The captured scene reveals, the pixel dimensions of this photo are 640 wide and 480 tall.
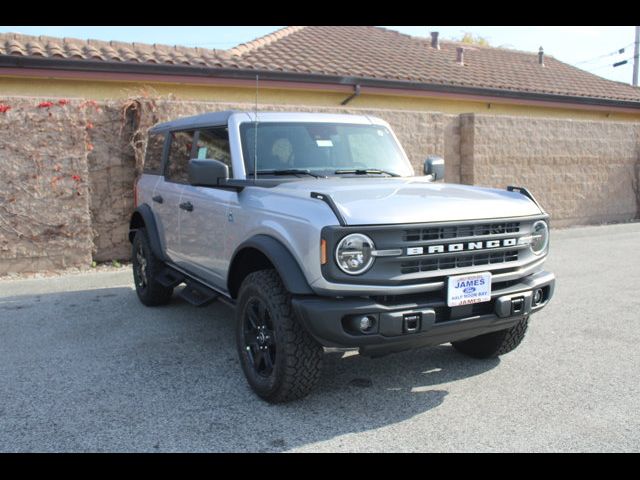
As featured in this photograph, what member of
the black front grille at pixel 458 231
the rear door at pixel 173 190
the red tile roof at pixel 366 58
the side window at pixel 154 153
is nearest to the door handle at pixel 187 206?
the rear door at pixel 173 190

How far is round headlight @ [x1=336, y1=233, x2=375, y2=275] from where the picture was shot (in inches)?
130

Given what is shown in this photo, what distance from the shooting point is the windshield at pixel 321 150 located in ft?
14.9

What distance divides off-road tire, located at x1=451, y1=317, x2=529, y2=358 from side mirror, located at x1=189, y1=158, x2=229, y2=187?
2297mm

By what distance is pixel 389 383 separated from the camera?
414 centimetres

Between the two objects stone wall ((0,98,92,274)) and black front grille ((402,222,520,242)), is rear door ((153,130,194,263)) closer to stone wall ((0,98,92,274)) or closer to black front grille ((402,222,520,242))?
black front grille ((402,222,520,242))

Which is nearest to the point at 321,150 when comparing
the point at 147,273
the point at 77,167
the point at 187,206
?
the point at 187,206

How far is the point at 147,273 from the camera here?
243 inches

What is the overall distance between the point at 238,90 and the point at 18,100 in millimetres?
4032

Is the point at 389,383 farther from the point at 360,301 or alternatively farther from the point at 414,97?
the point at 414,97

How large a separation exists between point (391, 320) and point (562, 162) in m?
10.9

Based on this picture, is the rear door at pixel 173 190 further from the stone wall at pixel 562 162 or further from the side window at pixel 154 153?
the stone wall at pixel 562 162

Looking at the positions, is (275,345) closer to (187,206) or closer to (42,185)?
(187,206)

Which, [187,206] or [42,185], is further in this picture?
[42,185]
